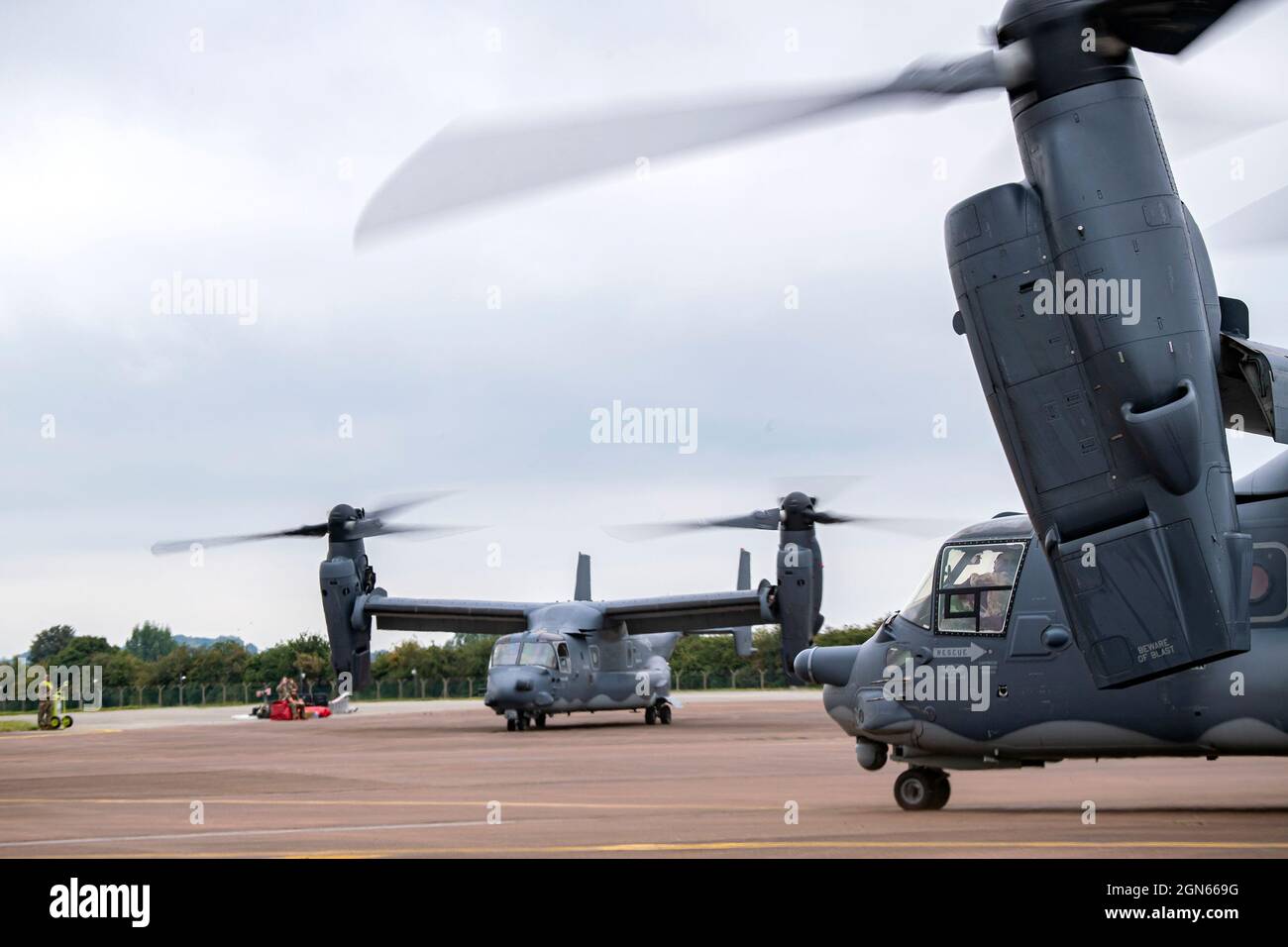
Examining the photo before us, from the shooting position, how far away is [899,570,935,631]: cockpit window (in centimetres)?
1337

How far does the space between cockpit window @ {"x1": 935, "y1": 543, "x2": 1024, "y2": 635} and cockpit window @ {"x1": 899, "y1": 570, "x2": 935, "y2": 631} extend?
0.34ft

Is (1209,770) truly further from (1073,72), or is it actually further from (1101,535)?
(1073,72)

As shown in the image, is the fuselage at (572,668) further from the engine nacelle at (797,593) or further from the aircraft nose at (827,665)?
the aircraft nose at (827,665)

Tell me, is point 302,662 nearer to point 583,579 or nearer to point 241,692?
point 241,692

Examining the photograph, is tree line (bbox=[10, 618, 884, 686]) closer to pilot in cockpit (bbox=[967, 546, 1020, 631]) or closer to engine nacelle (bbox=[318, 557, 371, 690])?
engine nacelle (bbox=[318, 557, 371, 690])

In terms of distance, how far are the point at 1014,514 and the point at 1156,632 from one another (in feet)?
12.7

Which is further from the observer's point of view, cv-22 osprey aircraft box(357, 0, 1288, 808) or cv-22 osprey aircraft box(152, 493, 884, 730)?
cv-22 osprey aircraft box(152, 493, 884, 730)

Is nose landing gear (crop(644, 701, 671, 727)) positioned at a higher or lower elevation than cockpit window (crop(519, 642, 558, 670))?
lower

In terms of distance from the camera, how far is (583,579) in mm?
55375

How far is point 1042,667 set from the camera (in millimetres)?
12453

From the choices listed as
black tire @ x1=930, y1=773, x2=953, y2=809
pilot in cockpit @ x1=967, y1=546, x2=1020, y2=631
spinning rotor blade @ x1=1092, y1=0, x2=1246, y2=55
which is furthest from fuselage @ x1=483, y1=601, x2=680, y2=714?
spinning rotor blade @ x1=1092, y1=0, x2=1246, y2=55

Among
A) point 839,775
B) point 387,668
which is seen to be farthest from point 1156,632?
point 387,668

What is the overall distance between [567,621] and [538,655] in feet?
8.56

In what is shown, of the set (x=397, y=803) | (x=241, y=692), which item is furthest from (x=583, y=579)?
(x=397, y=803)
